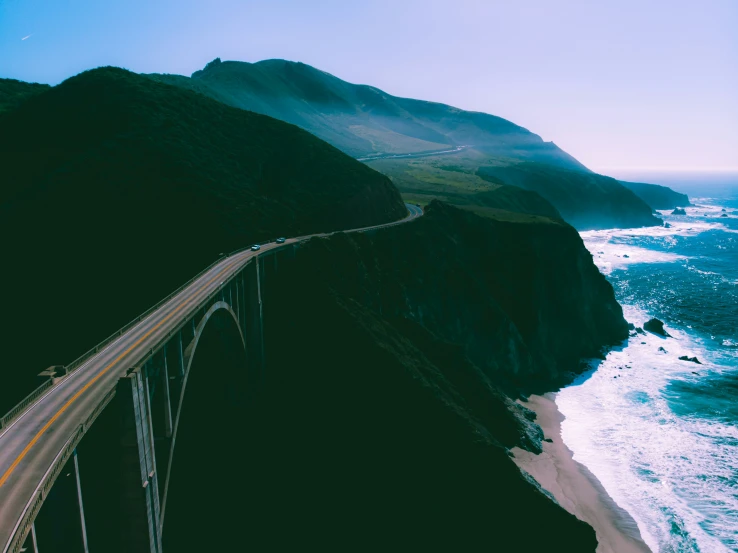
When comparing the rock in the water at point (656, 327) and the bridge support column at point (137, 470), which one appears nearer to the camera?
the bridge support column at point (137, 470)

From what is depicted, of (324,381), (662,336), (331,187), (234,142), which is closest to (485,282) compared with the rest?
(331,187)

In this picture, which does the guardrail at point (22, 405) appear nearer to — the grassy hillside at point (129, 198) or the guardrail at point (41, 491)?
the guardrail at point (41, 491)

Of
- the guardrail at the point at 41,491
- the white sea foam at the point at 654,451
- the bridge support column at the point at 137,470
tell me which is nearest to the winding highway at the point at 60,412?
the guardrail at the point at 41,491

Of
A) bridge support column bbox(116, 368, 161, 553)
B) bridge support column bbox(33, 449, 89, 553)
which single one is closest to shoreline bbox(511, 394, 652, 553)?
bridge support column bbox(116, 368, 161, 553)

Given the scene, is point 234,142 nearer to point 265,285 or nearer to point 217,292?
point 265,285

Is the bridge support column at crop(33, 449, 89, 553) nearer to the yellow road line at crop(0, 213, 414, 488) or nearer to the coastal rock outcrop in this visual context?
the yellow road line at crop(0, 213, 414, 488)
